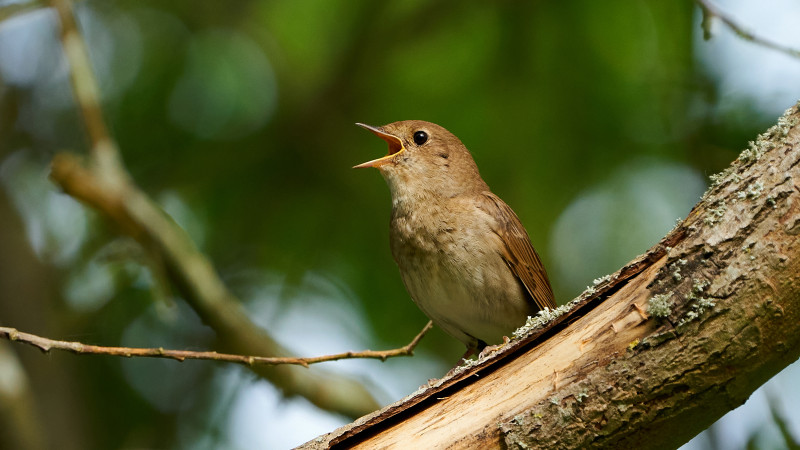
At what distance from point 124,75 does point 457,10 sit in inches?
123

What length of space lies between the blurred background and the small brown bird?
5.66 feet

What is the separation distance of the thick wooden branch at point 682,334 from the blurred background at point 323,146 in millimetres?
3858

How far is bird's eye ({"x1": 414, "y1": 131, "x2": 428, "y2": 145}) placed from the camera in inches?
216

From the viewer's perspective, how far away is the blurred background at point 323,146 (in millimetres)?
6707

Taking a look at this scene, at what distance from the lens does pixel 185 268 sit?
17.5 ft

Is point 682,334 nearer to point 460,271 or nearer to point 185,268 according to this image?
point 460,271

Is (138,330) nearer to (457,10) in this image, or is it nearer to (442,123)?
(442,123)

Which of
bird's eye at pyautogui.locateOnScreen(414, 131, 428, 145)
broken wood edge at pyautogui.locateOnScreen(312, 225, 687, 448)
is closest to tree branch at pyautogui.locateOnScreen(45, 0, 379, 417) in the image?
bird's eye at pyautogui.locateOnScreen(414, 131, 428, 145)

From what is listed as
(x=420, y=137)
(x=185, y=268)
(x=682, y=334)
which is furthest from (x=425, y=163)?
(x=682, y=334)

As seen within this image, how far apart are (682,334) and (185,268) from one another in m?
3.66

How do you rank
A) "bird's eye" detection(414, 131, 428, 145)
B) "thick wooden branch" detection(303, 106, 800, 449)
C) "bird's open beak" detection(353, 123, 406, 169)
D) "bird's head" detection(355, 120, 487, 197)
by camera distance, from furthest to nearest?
1. "bird's eye" detection(414, 131, 428, 145)
2. "bird's open beak" detection(353, 123, 406, 169)
3. "bird's head" detection(355, 120, 487, 197)
4. "thick wooden branch" detection(303, 106, 800, 449)

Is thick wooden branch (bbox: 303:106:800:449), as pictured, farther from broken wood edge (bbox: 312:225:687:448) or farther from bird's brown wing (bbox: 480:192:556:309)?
bird's brown wing (bbox: 480:192:556:309)

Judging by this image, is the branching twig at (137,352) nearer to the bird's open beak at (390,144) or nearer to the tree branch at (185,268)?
the tree branch at (185,268)

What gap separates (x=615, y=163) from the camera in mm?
6805
